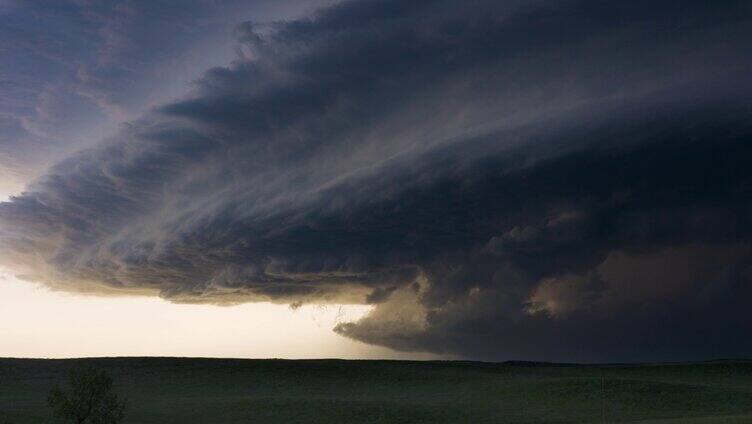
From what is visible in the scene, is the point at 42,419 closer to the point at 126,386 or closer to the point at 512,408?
the point at 126,386

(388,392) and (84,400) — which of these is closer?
(84,400)

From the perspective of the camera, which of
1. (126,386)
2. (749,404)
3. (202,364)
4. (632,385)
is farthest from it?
(202,364)

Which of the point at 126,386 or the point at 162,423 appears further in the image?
the point at 126,386

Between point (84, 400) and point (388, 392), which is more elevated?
point (388, 392)

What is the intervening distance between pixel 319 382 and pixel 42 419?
30966 millimetres

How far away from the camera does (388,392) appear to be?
72062 mm

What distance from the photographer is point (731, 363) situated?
97.2 metres

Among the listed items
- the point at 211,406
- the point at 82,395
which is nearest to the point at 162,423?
the point at 211,406

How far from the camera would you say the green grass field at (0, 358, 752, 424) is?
53500 mm

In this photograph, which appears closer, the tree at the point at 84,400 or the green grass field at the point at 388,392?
the tree at the point at 84,400

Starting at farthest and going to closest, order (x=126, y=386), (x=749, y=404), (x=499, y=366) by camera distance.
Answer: (x=499, y=366), (x=126, y=386), (x=749, y=404)

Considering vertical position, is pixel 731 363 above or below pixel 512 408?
above

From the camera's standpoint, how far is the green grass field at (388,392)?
53.5m

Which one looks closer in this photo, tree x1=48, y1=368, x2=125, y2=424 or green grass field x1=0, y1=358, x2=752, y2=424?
tree x1=48, y1=368, x2=125, y2=424
